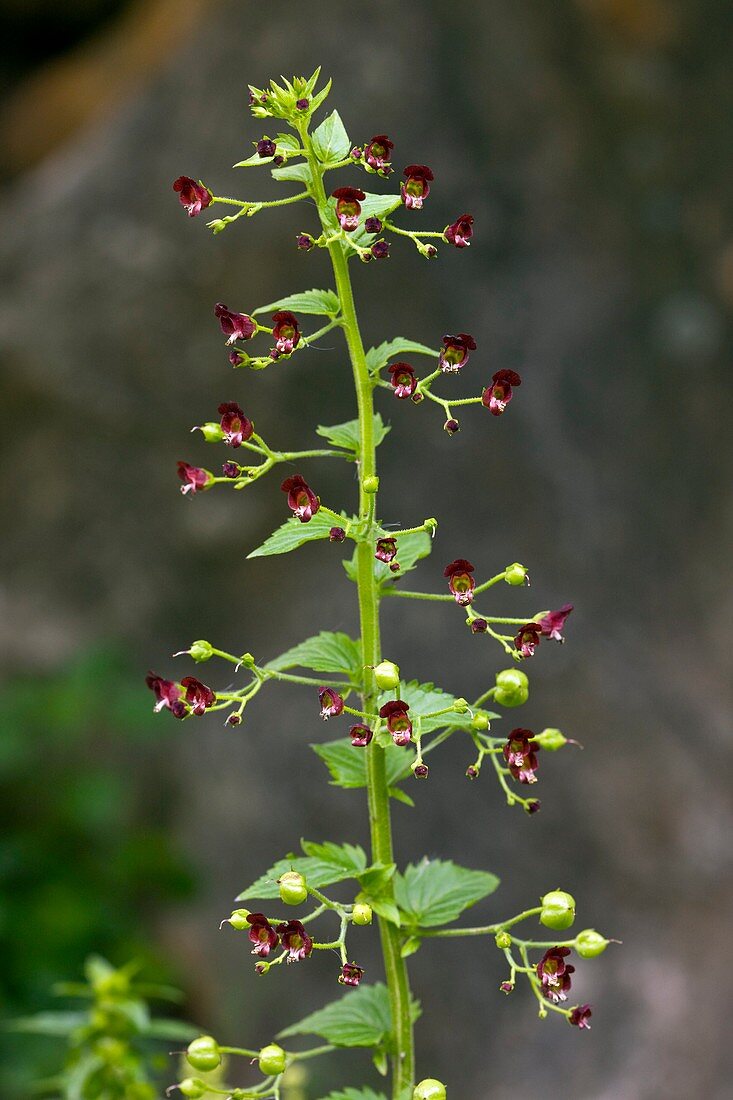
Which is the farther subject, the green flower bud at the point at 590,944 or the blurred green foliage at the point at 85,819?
the blurred green foliage at the point at 85,819

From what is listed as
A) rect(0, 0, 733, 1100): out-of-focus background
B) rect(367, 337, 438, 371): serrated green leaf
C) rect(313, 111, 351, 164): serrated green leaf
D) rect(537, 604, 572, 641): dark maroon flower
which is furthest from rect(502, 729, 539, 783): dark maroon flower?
rect(0, 0, 733, 1100): out-of-focus background

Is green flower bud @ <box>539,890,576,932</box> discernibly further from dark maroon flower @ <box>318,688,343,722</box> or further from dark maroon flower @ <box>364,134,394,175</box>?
dark maroon flower @ <box>364,134,394,175</box>

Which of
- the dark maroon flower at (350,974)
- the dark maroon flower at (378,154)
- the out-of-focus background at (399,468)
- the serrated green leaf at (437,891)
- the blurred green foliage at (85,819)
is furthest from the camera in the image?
the out-of-focus background at (399,468)

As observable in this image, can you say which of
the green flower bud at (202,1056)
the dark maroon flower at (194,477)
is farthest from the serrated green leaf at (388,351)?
the green flower bud at (202,1056)

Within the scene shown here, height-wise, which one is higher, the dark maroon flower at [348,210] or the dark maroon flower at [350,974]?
the dark maroon flower at [348,210]

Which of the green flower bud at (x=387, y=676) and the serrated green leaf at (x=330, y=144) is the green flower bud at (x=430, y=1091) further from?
the serrated green leaf at (x=330, y=144)

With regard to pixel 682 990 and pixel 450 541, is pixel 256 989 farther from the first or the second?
pixel 450 541

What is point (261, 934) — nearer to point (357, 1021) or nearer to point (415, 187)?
point (357, 1021)
